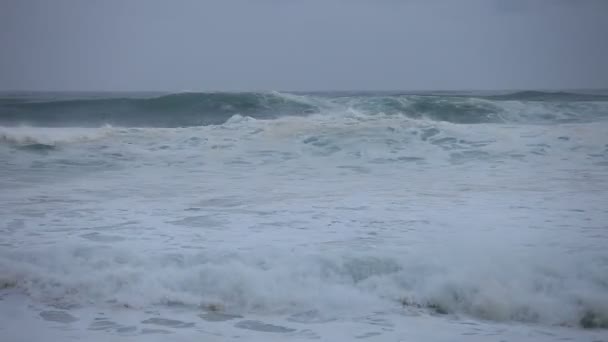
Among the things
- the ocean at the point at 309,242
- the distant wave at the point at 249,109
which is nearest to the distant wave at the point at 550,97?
the distant wave at the point at 249,109

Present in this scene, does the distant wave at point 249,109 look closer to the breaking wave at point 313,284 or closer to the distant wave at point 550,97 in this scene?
the distant wave at point 550,97

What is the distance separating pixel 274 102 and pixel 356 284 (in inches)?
617

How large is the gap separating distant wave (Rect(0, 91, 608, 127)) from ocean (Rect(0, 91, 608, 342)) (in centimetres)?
725

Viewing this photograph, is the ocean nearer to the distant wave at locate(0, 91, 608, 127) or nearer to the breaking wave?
the breaking wave

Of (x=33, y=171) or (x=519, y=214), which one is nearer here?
(x=519, y=214)

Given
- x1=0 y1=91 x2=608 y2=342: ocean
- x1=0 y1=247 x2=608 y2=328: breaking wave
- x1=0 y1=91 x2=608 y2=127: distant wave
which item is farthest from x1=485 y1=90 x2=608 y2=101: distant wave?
x1=0 y1=247 x2=608 y2=328: breaking wave

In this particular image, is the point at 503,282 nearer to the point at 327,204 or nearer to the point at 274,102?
the point at 327,204

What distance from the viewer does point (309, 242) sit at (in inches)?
181

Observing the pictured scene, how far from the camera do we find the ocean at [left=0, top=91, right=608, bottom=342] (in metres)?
3.40

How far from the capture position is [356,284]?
3.88m

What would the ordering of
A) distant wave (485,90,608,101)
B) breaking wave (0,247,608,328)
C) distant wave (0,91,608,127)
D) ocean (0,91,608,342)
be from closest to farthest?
ocean (0,91,608,342)
breaking wave (0,247,608,328)
distant wave (0,91,608,127)
distant wave (485,90,608,101)

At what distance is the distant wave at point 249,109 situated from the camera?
55.5 ft

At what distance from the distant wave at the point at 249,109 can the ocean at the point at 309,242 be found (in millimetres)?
7247

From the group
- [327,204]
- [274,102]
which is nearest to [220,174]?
[327,204]
